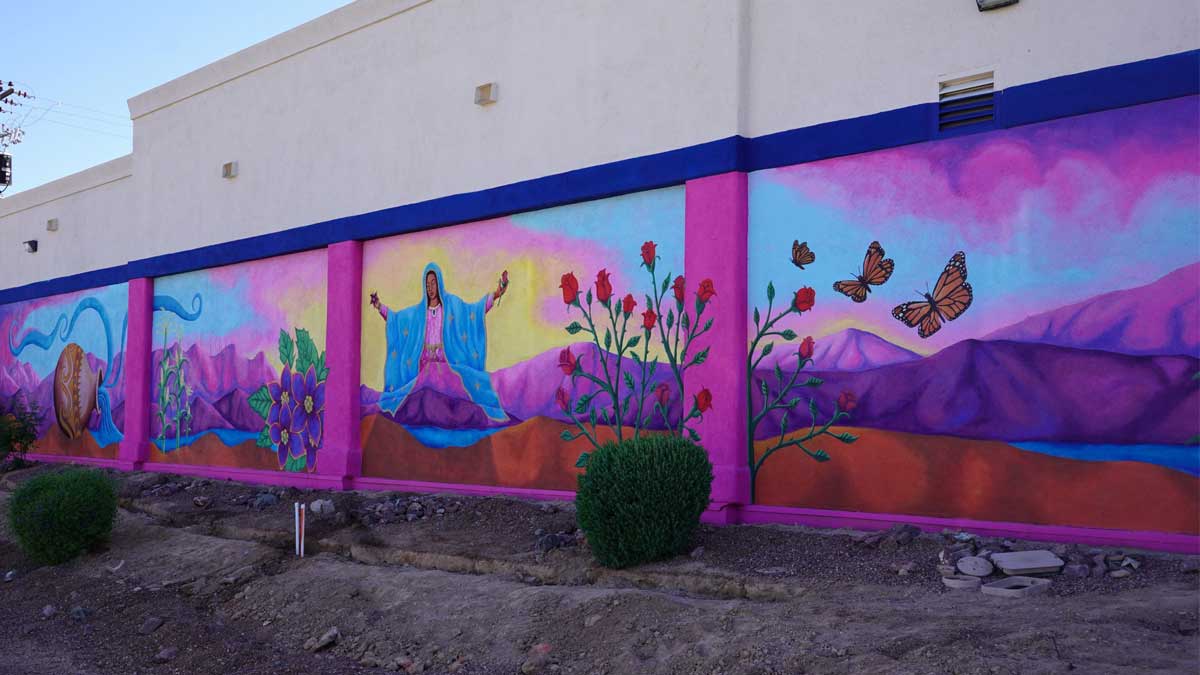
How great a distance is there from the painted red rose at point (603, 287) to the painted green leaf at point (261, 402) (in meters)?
6.96

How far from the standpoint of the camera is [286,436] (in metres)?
15.3

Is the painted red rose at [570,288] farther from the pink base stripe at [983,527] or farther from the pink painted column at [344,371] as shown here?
the pink painted column at [344,371]

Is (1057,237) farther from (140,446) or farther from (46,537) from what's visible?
(140,446)

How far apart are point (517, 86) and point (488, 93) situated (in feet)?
1.42

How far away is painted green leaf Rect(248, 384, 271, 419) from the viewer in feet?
51.9

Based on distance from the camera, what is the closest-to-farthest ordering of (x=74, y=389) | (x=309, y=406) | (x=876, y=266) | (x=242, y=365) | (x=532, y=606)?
(x=532, y=606) → (x=876, y=266) → (x=309, y=406) → (x=242, y=365) → (x=74, y=389)

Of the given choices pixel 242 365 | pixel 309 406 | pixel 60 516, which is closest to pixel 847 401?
pixel 309 406

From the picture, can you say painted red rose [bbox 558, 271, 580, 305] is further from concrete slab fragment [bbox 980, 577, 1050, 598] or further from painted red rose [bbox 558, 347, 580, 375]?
concrete slab fragment [bbox 980, 577, 1050, 598]

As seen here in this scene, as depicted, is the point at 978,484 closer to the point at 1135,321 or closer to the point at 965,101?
the point at 1135,321

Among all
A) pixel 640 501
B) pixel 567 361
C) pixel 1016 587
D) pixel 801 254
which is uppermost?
pixel 801 254

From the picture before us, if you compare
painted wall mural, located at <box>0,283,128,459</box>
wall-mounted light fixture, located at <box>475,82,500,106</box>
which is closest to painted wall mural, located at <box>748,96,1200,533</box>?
wall-mounted light fixture, located at <box>475,82,500,106</box>

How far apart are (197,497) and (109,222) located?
27.7 ft

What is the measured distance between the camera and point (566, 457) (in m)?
11.5

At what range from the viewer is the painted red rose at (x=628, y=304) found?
1090 cm
